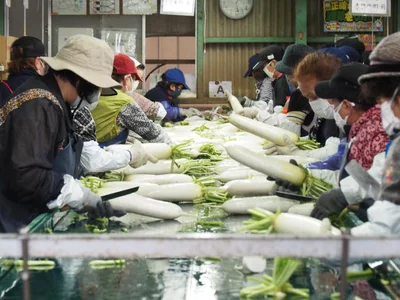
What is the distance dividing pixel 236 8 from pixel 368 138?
9.90 meters

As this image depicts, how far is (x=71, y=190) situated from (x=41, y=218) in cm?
19

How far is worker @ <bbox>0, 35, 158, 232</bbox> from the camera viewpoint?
10.5ft

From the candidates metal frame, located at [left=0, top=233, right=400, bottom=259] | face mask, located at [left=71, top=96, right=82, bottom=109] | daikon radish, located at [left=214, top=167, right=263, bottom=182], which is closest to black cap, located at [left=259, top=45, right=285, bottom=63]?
daikon radish, located at [left=214, top=167, right=263, bottom=182]

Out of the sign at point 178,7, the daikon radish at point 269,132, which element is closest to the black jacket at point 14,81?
the daikon radish at point 269,132

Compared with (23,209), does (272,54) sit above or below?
above

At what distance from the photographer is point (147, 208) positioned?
3705mm

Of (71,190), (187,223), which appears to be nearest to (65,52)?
(71,190)

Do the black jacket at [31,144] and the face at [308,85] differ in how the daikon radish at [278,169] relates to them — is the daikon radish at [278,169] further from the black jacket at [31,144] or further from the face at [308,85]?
the black jacket at [31,144]

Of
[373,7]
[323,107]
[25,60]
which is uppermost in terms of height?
[373,7]

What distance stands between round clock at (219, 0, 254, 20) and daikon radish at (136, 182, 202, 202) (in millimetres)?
9043

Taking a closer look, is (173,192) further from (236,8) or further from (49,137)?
(236,8)

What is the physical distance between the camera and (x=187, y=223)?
367 centimetres

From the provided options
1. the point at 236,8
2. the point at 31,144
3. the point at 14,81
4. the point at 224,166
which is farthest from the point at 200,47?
the point at 31,144

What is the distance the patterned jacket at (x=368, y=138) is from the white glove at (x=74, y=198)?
1.27m
